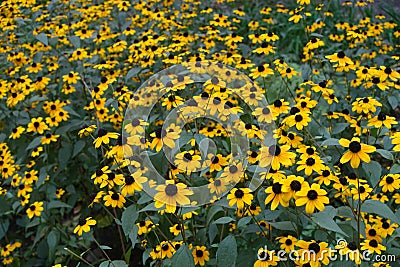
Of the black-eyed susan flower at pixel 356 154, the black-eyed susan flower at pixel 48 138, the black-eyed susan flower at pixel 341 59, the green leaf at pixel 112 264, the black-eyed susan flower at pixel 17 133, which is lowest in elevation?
the black-eyed susan flower at pixel 17 133

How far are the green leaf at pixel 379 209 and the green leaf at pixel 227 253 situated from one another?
463 millimetres

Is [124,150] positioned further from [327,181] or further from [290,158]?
[327,181]

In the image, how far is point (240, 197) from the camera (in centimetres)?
170

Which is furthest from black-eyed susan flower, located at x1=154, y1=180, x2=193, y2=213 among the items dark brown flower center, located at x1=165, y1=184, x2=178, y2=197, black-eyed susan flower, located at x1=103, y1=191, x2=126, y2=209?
black-eyed susan flower, located at x1=103, y1=191, x2=126, y2=209

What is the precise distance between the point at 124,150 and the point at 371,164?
963mm

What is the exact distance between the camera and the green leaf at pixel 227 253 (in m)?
1.66

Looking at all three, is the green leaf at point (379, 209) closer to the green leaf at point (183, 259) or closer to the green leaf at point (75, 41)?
the green leaf at point (183, 259)

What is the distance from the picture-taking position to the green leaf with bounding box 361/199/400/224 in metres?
1.58

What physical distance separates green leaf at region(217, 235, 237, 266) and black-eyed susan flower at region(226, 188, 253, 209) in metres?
0.13

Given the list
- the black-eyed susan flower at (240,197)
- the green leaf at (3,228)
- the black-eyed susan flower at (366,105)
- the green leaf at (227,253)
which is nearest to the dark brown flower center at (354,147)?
the black-eyed susan flower at (240,197)

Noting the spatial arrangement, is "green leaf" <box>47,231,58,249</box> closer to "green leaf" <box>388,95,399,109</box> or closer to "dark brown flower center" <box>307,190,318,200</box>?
"dark brown flower center" <box>307,190,318,200</box>

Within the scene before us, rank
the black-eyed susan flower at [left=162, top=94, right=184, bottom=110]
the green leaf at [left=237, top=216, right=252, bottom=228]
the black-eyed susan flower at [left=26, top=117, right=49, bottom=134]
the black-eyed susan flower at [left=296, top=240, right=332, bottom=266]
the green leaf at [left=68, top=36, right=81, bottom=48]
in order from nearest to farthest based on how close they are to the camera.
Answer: the black-eyed susan flower at [left=296, top=240, right=332, bottom=266] → the green leaf at [left=237, top=216, right=252, bottom=228] → the black-eyed susan flower at [left=162, top=94, right=184, bottom=110] → the black-eyed susan flower at [left=26, top=117, right=49, bottom=134] → the green leaf at [left=68, top=36, right=81, bottom=48]

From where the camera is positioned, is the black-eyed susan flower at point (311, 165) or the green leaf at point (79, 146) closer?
the black-eyed susan flower at point (311, 165)

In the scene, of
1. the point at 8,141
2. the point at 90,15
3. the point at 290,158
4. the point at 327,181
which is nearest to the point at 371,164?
the point at 327,181
